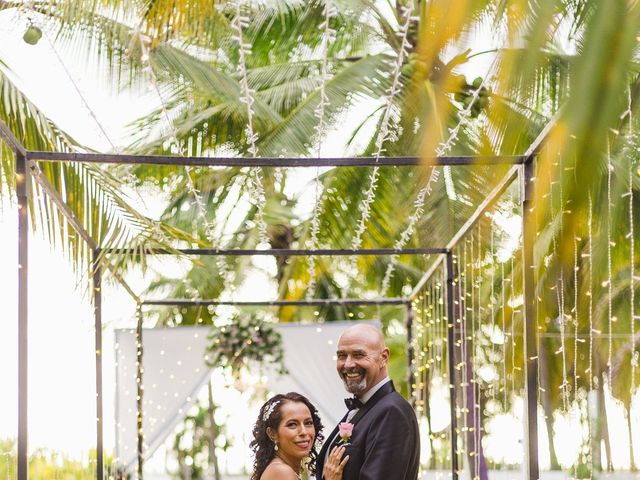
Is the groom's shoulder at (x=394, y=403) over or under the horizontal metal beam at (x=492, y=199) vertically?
under

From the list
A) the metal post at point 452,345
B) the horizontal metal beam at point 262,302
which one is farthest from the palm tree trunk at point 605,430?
the horizontal metal beam at point 262,302

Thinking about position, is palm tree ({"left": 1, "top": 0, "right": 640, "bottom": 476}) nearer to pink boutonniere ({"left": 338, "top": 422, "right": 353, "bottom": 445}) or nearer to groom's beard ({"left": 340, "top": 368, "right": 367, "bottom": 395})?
groom's beard ({"left": 340, "top": 368, "right": 367, "bottom": 395})

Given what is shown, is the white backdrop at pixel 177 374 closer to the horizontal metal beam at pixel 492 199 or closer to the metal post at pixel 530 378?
the horizontal metal beam at pixel 492 199

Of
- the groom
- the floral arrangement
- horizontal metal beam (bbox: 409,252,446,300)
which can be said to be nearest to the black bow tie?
the groom

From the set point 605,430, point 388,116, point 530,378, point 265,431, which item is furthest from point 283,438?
point 605,430

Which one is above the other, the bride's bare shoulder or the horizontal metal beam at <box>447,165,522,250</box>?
the horizontal metal beam at <box>447,165,522,250</box>

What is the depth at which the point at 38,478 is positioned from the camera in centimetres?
681

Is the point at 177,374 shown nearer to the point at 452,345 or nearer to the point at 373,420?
the point at 452,345

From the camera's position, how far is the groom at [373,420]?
140 inches

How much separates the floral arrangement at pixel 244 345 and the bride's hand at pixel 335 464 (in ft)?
22.5

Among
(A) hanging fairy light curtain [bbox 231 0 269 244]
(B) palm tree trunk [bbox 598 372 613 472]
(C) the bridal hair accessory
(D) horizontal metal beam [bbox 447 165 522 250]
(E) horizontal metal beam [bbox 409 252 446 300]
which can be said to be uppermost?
(A) hanging fairy light curtain [bbox 231 0 269 244]

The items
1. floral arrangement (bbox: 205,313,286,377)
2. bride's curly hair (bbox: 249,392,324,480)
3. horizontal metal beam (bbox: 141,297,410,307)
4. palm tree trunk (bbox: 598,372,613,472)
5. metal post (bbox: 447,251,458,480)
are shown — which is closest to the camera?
bride's curly hair (bbox: 249,392,324,480)

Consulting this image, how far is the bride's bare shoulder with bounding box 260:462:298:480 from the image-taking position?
380cm

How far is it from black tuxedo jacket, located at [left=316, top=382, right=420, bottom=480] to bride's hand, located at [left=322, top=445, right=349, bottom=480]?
4cm
